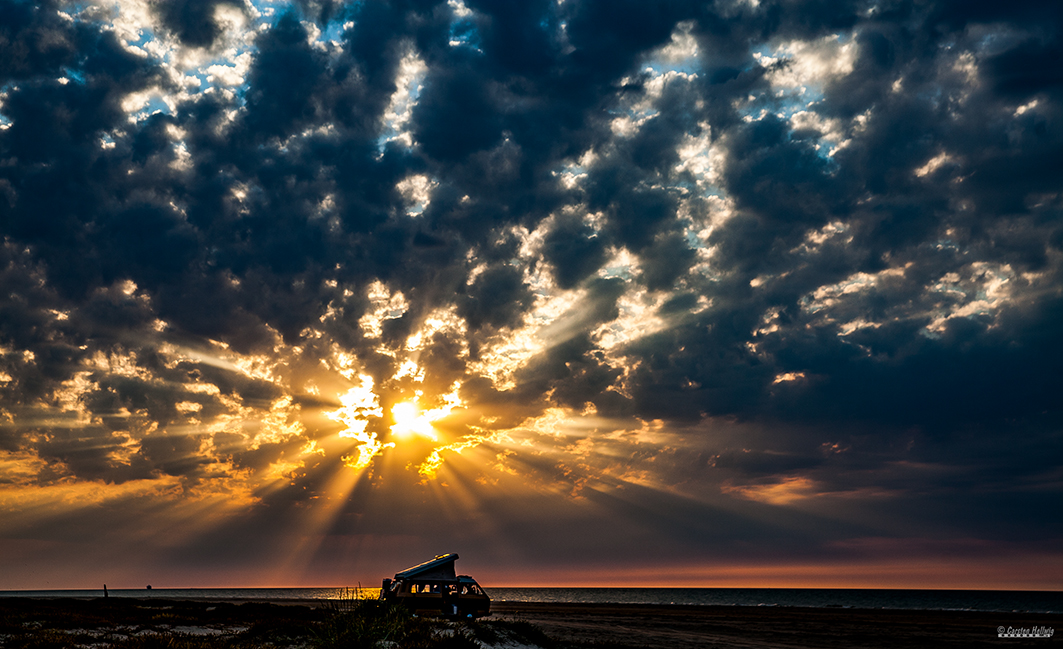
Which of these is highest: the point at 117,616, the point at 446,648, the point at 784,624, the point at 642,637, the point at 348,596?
the point at 348,596

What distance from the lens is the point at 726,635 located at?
1619 inches

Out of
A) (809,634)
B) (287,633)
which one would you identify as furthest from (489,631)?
(809,634)

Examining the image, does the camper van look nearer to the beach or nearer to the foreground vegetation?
the beach

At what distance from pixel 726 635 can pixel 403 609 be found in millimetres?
30158

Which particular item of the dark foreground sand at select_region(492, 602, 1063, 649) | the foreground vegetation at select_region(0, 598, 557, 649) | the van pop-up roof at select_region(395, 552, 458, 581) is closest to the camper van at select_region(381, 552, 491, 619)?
the van pop-up roof at select_region(395, 552, 458, 581)

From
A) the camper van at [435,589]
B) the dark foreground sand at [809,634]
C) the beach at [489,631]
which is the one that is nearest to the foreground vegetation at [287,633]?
the beach at [489,631]

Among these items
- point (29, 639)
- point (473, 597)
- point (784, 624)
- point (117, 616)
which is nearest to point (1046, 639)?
point (784, 624)

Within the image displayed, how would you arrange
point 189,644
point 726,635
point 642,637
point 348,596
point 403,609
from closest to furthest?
1. point 348,596
2. point 189,644
3. point 403,609
4. point 642,637
5. point 726,635

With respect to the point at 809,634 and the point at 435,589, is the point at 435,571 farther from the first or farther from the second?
the point at 809,634

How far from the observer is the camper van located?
3133cm

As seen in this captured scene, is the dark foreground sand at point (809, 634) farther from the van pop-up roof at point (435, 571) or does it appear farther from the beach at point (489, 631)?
the van pop-up roof at point (435, 571)

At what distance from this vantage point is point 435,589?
32.0 meters

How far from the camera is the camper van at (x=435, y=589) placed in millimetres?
31328

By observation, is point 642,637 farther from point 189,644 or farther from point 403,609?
point 189,644
